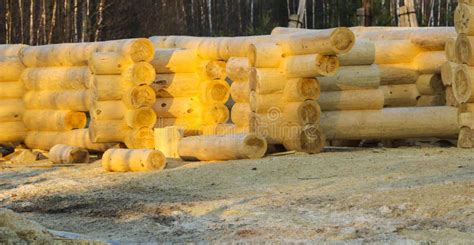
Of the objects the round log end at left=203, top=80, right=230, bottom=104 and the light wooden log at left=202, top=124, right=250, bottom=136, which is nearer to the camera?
the light wooden log at left=202, top=124, right=250, bottom=136

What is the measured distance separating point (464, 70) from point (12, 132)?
8.27m

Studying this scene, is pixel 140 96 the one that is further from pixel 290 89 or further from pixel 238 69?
pixel 290 89

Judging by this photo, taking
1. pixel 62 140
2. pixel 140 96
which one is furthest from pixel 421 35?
pixel 62 140

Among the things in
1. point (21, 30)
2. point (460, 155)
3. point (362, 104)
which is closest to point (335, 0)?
point (21, 30)

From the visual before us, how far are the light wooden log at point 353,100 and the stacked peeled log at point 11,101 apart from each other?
19.7ft

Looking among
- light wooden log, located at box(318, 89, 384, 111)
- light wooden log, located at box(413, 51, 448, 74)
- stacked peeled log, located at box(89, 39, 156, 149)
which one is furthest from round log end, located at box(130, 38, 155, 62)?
light wooden log, located at box(413, 51, 448, 74)

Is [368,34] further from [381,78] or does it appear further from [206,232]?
[206,232]

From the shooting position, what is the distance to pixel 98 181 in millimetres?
13008

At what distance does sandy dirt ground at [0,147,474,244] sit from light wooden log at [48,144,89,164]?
1236mm

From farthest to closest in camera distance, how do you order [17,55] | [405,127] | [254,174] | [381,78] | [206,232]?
1. [17,55]
2. [381,78]
3. [405,127]
4. [254,174]
5. [206,232]

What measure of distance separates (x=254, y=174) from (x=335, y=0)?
19.2 m

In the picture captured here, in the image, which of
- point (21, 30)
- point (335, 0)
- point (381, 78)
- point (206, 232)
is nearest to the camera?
point (206, 232)

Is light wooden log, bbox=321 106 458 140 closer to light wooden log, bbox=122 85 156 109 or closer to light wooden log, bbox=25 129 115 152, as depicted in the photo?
light wooden log, bbox=122 85 156 109

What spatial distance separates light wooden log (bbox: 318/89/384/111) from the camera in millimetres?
14883
